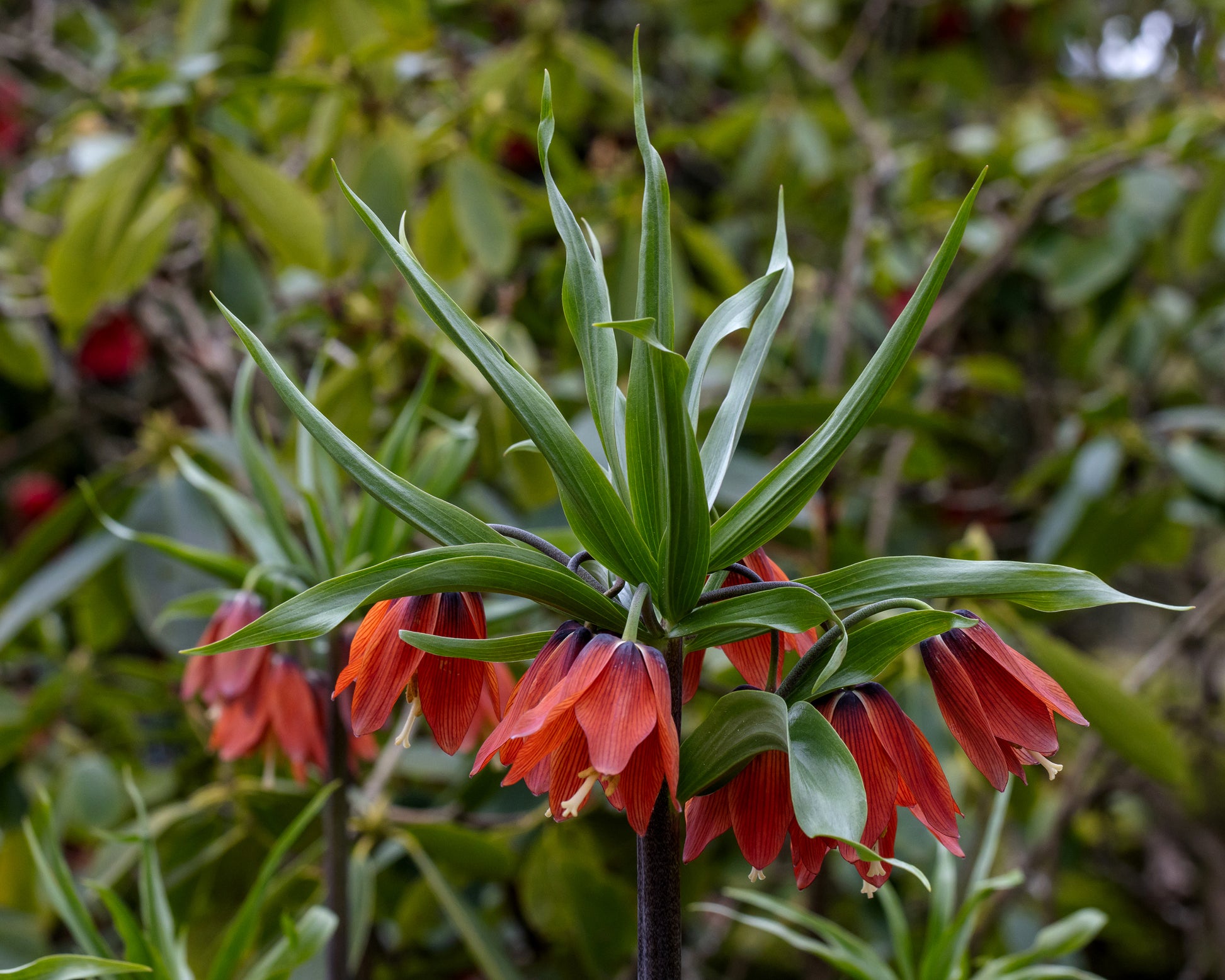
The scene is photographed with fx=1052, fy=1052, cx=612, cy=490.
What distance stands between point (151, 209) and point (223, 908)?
906mm

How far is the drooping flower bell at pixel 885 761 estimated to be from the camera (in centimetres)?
47

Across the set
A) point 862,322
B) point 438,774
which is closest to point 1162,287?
point 862,322

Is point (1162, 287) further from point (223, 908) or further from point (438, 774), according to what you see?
point (223, 908)

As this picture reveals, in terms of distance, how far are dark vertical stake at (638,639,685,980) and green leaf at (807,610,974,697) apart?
0.24 ft

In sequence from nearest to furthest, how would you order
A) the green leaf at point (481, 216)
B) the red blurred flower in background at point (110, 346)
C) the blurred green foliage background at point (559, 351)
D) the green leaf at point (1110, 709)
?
the green leaf at point (1110, 709) < the blurred green foliage background at point (559, 351) < the green leaf at point (481, 216) < the red blurred flower in background at point (110, 346)

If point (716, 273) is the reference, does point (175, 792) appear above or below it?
below

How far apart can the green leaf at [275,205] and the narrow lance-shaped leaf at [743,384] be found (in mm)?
918

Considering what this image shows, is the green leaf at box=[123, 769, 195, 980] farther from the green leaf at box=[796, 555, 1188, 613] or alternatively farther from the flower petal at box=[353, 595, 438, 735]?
the green leaf at box=[796, 555, 1188, 613]

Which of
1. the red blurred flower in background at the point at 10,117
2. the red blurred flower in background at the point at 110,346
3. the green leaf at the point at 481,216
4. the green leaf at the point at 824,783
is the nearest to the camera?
the green leaf at the point at 824,783

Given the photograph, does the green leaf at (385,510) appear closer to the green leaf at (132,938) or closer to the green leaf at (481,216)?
the green leaf at (132,938)

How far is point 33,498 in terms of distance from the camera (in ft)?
7.42

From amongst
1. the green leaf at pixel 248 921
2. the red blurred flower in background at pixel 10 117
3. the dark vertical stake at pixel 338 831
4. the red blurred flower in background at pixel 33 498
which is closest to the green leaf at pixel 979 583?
the green leaf at pixel 248 921

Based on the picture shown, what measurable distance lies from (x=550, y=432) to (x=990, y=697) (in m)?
0.24

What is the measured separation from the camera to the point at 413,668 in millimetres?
508
